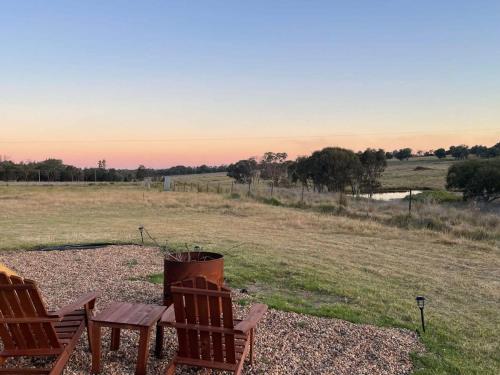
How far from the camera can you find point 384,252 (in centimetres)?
1188

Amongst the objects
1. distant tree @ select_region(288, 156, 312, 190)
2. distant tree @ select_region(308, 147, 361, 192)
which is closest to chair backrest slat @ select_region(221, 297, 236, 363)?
distant tree @ select_region(308, 147, 361, 192)

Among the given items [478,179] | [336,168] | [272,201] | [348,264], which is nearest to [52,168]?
[336,168]

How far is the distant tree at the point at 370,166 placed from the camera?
4494 cm

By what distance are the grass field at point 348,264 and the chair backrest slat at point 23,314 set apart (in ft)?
10.3

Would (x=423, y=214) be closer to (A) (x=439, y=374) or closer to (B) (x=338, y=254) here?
(B) (x=338, y=254)

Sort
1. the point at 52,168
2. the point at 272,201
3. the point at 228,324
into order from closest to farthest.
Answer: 1. the point at 228,324
2. the point at 272,201
3. the point at 52,168

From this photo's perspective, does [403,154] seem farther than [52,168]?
Yes

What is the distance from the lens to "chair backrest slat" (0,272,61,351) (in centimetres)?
352

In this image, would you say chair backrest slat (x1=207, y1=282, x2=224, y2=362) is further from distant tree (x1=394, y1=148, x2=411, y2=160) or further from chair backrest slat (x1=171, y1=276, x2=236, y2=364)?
distant tree (x1=394, y1=148, x2=411, y2=160)

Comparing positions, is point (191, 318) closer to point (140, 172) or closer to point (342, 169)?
point (342, 169)

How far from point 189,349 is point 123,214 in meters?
17.8

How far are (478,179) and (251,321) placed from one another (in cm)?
3183

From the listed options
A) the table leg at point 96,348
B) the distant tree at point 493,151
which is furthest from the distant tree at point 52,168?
the table leg at point 96,348

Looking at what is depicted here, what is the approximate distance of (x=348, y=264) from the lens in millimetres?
9938
